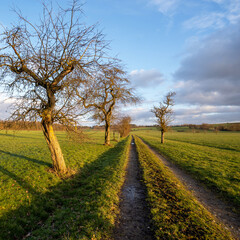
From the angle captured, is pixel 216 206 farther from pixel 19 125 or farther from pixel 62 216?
pixel 19 125

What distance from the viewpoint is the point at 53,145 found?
32.7 feet

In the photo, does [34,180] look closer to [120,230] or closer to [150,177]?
[120,230]

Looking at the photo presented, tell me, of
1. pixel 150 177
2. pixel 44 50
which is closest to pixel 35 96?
pixel 44 50

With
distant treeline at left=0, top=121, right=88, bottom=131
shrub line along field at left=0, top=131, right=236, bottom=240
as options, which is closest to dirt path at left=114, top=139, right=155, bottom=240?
shrub line along field at left=0, top=131, right=236, bottom=240

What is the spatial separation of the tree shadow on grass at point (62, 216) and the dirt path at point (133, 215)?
503 mm

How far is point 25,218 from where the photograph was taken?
5637mm

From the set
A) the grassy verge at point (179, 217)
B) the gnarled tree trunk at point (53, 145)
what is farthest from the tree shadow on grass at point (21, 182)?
the grassy verge at point (179, 217)

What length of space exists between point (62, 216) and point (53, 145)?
540 centimetres

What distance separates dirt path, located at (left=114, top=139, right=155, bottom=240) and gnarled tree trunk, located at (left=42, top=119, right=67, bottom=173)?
16.9 feet

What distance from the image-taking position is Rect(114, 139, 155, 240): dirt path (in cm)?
451

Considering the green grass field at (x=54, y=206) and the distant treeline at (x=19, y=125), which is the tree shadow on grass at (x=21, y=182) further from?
the distant treeline at (x=19, y=125)

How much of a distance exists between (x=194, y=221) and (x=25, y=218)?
6.67 m

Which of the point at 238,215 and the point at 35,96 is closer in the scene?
the point at 238,215

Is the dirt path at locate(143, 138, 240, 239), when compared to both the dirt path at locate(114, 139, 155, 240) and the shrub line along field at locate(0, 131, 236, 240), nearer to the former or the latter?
the shrub line along field at locate(0, 131, 236, 240)
